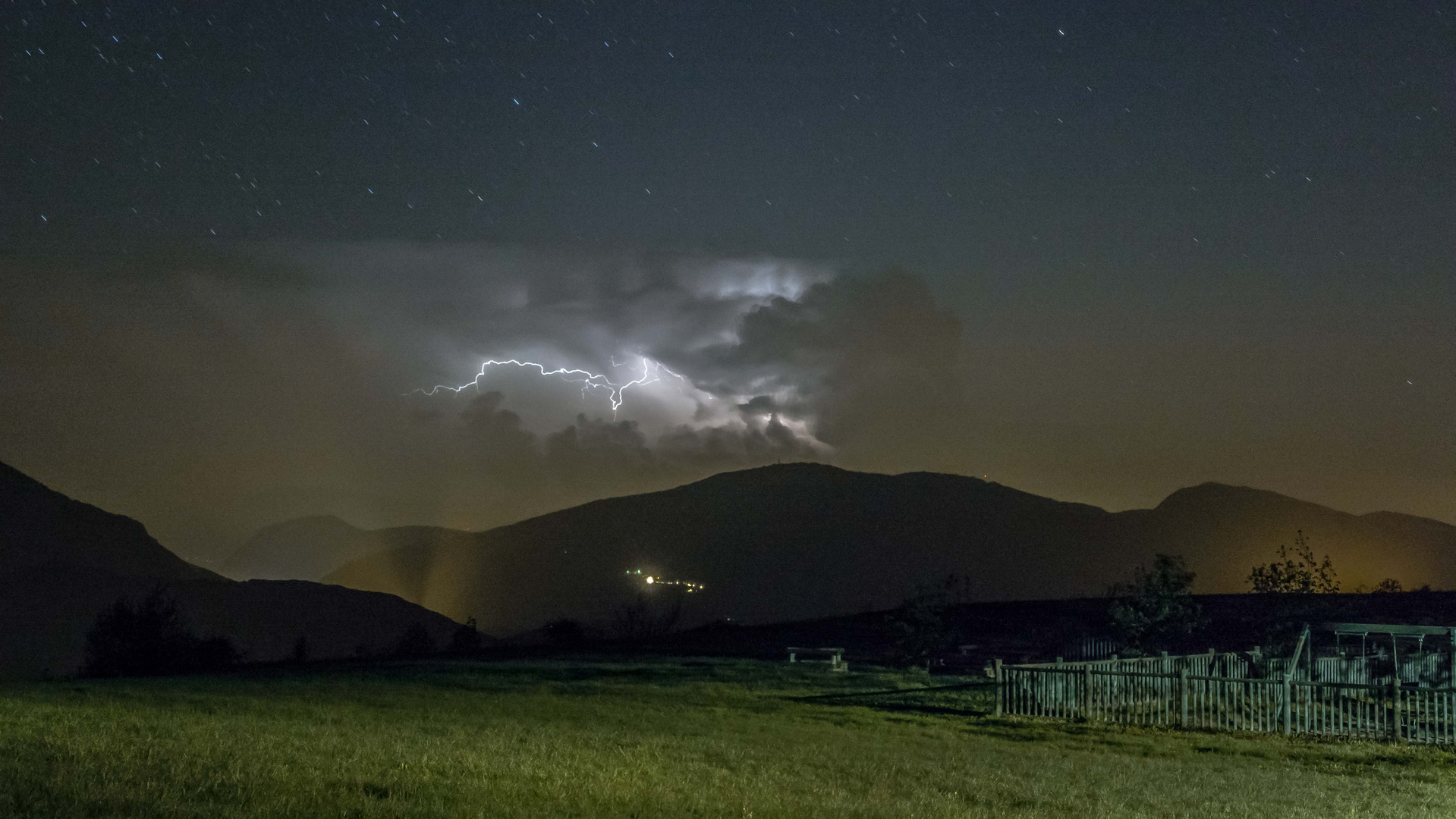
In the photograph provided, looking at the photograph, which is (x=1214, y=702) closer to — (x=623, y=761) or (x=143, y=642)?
(x=623, y=761)

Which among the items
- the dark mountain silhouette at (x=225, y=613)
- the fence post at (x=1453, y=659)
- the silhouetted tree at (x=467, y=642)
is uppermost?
the fence post at (x=1453, y=659)

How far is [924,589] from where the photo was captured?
42.8 m

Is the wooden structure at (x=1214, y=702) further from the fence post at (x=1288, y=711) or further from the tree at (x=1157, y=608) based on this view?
the tree at (x=1157, y=608)

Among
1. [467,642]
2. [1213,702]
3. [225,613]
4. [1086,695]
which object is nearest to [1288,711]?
[1213,702]

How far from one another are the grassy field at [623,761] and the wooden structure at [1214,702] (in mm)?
1040

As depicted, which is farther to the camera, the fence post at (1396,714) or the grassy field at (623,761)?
the fence post at (1396,714)

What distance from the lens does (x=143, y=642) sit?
67188 mm

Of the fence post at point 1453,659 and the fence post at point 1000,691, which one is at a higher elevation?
the fence post at point 1453,659

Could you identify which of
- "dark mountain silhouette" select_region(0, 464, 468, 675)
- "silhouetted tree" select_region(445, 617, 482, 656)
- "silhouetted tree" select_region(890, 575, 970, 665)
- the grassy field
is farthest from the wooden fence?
"dark mountain silhouette" select_region(0, 464, 468, 675)

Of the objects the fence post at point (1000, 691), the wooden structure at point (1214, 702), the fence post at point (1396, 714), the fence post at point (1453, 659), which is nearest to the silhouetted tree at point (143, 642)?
the fence post at point (1000, 691)

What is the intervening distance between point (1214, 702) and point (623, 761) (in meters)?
14.9

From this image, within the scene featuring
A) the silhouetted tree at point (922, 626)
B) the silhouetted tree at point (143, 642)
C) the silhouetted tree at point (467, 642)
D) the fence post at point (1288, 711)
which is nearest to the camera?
the fence post at point (1288, 711)

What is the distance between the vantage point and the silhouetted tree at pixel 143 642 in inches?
2574

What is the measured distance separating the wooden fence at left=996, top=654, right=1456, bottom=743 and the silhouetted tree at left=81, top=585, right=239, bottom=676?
57.2 meters
